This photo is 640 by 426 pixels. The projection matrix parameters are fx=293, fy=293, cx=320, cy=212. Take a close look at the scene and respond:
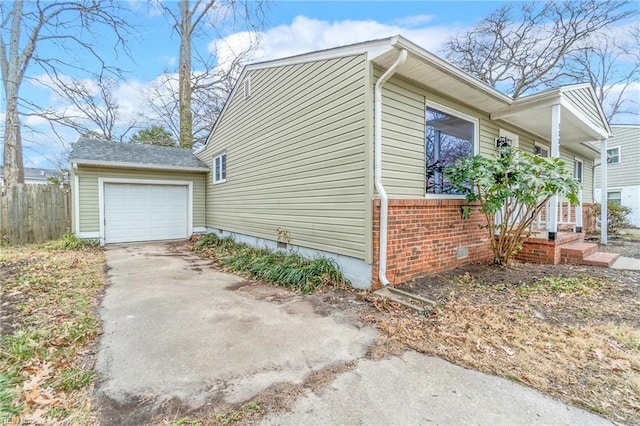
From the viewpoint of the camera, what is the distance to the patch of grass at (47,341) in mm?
1962

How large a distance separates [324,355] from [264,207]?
195 inches

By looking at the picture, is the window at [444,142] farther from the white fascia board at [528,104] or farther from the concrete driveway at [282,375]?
the concrete driveway at [282,375]

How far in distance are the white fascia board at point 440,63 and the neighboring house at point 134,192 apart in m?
8.60

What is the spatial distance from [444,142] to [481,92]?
101 cm

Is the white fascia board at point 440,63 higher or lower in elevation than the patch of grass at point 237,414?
higher

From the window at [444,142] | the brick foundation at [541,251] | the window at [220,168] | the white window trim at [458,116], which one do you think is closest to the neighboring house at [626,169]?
the brick foundation at [541,251]

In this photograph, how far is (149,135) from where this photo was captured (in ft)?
55.5

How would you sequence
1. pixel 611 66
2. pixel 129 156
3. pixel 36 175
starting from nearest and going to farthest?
1. pixel 129 156
2. pixel 611 66
3. pixel 36 175

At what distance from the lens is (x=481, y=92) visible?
5176 mm

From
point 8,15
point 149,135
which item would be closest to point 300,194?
point 8,15

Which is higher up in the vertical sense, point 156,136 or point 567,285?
point 156,136

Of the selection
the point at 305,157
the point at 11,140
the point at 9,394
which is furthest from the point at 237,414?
the point at 11,140

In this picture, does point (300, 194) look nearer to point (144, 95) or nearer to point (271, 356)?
point (271, 356)

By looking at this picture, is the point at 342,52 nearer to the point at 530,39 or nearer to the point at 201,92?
the point at 201,92
